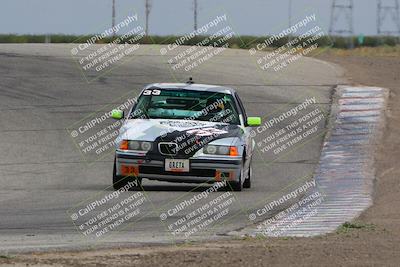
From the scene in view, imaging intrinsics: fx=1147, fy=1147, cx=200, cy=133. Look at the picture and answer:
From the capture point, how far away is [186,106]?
1681 cm

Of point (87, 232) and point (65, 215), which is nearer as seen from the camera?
point (87, 232)

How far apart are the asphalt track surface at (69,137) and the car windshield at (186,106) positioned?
1073mm

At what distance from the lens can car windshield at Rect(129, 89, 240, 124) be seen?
1662 centimetres

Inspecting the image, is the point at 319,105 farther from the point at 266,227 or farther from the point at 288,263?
the point at 288,263

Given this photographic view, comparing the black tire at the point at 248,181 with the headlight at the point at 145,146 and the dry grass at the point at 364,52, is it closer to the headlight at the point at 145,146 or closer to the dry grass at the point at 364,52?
the headlight at the point at 145,146

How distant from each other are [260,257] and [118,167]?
652 centimetres

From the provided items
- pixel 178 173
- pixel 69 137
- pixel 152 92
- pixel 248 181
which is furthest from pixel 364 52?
pixel 178 173

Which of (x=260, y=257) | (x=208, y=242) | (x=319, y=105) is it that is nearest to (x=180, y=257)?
(x=260, y=257)

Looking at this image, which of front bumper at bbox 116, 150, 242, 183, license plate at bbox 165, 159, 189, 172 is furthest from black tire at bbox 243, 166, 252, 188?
license plate at bbox 165, 159, 189, 172

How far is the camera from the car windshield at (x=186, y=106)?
54.5ft

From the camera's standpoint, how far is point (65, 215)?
43.9ft

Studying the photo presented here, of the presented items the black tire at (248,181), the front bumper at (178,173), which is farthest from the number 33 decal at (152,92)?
the black tire at (248,181)

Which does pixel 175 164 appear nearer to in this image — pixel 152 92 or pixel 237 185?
pixel 237 185

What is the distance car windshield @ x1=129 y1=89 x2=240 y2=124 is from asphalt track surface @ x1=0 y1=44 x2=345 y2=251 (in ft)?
3.52
